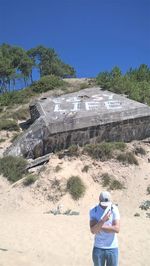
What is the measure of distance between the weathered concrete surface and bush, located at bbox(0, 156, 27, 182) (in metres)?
0.72

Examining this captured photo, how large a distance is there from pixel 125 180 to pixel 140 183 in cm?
61

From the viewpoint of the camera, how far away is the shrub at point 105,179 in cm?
1578

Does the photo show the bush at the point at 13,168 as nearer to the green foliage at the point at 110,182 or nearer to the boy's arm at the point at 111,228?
the green foliage at the point at 110,182

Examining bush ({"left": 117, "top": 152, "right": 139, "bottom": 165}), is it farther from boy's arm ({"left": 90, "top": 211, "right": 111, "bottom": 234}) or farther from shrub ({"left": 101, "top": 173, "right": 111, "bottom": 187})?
boy's arm ({"left": 90, "top": 211, "right": 111, "bottom": 234})

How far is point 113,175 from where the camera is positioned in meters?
16.2

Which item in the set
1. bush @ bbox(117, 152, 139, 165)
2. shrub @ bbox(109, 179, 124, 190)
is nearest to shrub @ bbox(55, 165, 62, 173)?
shrub @ bbox(109, 179, 124, 190)

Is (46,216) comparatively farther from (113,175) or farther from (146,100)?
(146,100)

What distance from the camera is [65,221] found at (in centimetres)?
1280

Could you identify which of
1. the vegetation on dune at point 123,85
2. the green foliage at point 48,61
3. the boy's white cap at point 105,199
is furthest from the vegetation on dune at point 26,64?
the boy's white cap at point 105,199

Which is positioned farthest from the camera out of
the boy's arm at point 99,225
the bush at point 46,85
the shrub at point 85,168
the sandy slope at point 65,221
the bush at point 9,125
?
the bush at point 46,85

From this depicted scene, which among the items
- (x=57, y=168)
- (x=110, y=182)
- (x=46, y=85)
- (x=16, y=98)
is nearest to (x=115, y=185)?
(x=110, y=182)

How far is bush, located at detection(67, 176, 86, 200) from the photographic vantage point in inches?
588

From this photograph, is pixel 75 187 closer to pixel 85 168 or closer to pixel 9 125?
pixel 85 168

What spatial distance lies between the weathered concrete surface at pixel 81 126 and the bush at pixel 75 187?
237 centimetres
